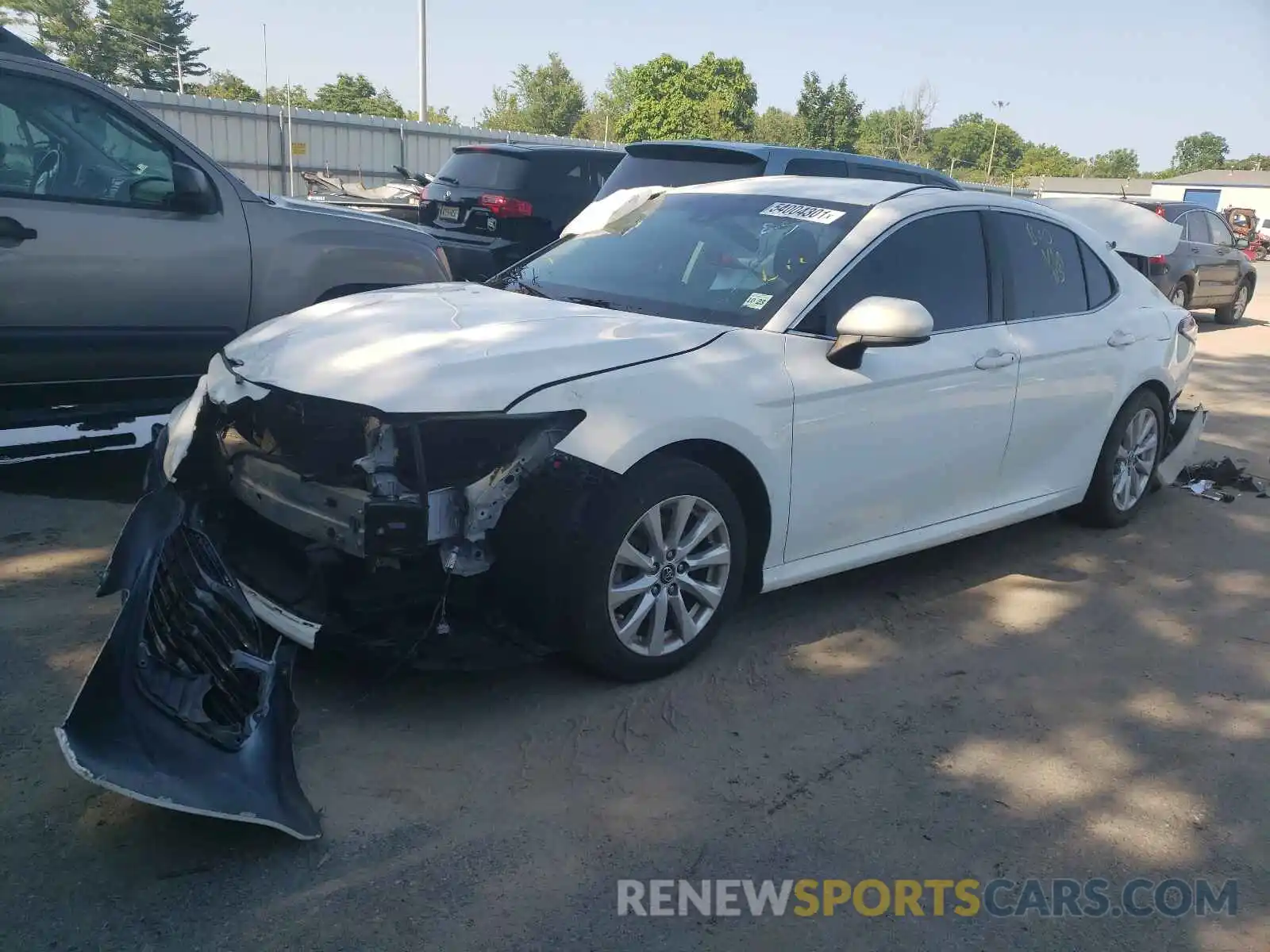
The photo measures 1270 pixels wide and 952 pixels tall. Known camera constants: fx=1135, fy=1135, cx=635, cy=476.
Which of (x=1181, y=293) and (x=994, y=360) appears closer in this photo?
(x=994, y=360)

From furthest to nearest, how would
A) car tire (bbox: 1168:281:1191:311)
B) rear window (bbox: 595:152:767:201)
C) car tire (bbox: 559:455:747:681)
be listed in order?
1. car tire (bbox: 1168:281:1191:311)
2. rear window (bbox: 595:152:767:201)
3. car tire (bbox: 559:455:747:681)

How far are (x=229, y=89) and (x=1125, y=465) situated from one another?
236 ft

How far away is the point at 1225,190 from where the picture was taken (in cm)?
8762

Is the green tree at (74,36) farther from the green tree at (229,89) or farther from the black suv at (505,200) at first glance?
the black suv at (505,200)

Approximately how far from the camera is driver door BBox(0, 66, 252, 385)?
5195 mm

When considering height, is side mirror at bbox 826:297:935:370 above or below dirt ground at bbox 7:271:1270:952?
above

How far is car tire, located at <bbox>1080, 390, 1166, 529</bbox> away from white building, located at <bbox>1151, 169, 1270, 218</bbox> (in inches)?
3360

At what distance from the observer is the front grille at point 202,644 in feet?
9.50

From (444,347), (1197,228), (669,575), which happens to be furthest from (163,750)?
(1197,228)

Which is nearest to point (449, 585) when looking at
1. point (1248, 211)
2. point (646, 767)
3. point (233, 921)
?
point (646, 767)

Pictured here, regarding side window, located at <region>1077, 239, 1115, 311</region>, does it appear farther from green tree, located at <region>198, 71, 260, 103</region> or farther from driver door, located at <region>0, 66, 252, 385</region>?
green tree, located at <region>198, 71, 260, 103</region>

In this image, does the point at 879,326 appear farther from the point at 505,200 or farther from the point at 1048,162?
the point at 1048,162

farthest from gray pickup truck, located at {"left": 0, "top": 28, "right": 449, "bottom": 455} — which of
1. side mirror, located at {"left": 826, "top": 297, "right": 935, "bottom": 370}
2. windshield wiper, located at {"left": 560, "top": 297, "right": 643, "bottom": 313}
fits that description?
side mirror, located at {"left": 826, "top": 297, "right": 935, "bottom": 370}

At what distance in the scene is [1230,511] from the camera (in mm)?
6703
